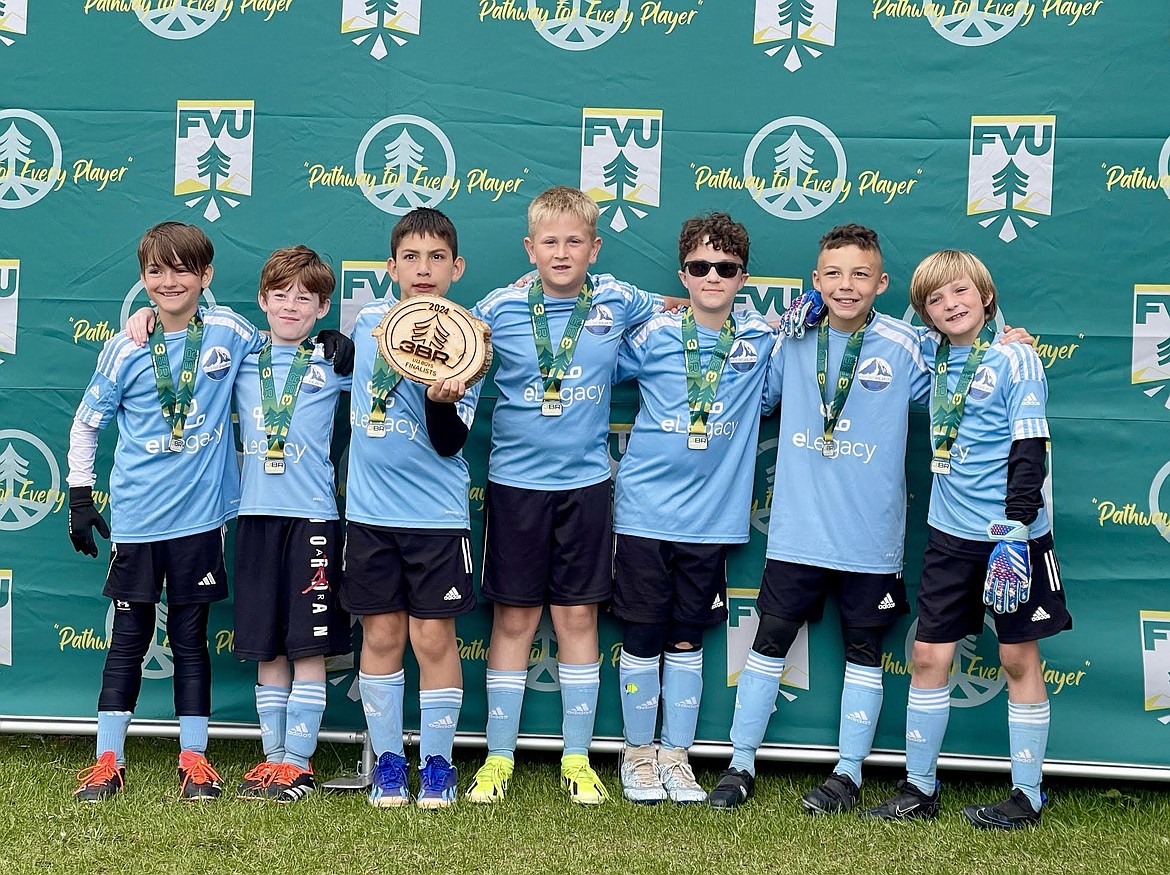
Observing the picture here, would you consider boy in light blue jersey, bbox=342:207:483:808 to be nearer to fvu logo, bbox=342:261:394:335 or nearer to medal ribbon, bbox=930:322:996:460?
fvu logo, bbox=342:261:394:335

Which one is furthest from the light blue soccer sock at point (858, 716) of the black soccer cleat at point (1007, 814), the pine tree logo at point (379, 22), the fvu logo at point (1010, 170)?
the pine tree logo at point (379, 22)

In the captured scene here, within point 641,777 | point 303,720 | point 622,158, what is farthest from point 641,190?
point 303,720

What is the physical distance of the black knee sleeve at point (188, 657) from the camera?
14.8 ft

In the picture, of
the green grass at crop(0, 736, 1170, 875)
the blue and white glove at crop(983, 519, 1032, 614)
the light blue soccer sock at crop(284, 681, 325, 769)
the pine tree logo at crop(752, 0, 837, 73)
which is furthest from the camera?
the pine tree logo at crop(752, 0, 837, 73)

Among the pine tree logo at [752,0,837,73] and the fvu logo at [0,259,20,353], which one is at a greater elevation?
the pine tree logo at [752,0,837,73]

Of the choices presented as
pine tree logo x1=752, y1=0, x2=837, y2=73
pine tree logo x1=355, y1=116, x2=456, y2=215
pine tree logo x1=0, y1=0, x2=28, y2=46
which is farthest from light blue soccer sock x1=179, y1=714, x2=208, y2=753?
pine tree logo x1=752, y1=0, x2=837, y2=73

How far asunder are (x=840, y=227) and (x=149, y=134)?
292cm

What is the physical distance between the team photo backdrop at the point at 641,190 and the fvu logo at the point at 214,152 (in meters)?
0.01

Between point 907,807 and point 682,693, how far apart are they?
0.95 meters

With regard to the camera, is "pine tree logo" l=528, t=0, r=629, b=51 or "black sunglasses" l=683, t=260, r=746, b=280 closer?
"black sunglasses" l=683, t=260, r=746, b=280

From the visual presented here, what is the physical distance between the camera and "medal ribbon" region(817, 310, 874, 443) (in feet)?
14.5

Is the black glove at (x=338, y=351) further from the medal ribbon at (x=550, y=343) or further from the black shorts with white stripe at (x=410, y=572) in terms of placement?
the medal ribbon at (x=550, y=343)

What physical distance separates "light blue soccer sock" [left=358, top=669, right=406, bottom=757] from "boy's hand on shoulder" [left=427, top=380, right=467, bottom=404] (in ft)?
3.83

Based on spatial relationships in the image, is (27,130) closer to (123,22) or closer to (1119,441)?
(123,22)
